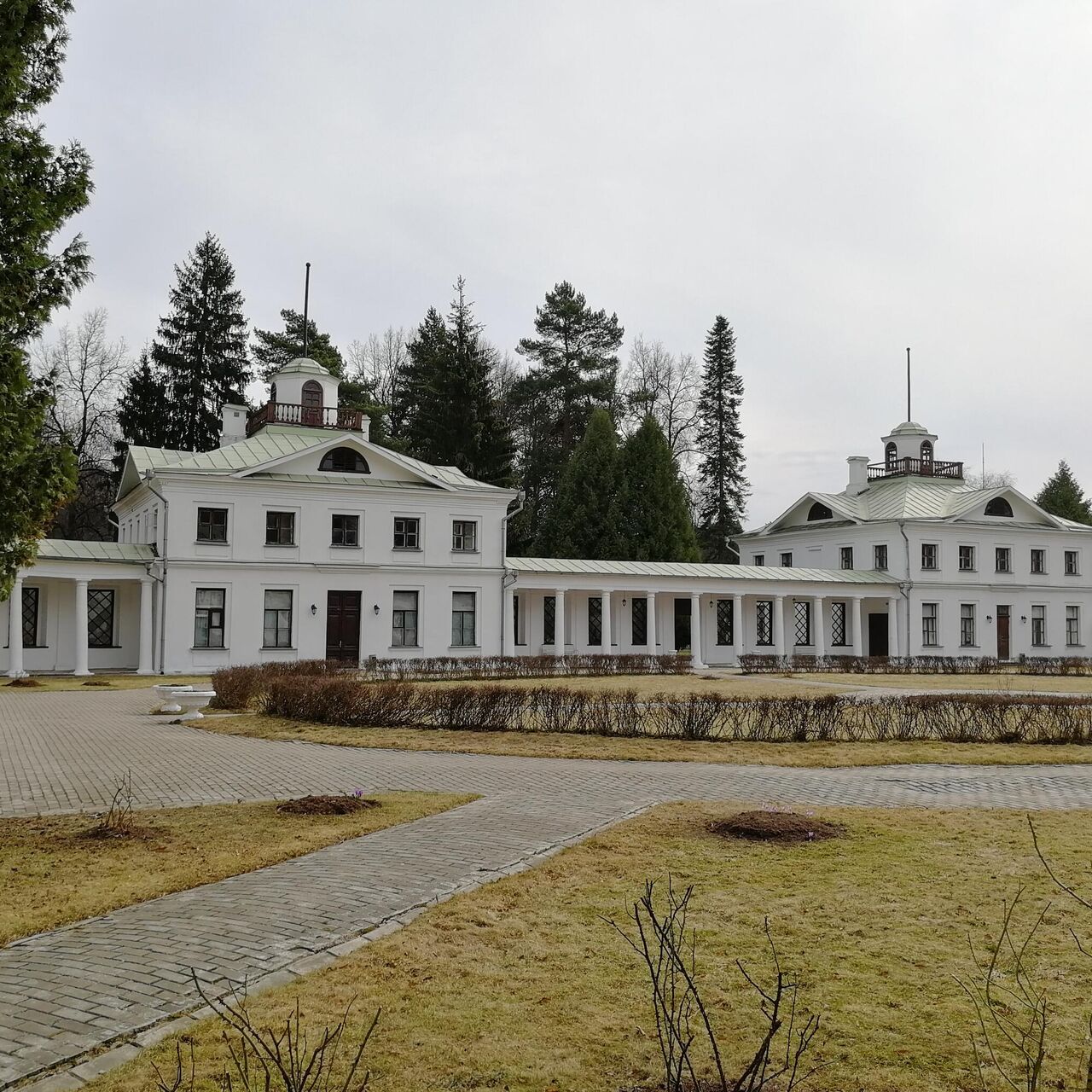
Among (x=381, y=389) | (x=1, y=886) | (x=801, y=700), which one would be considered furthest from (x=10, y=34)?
(x=381, y=389)

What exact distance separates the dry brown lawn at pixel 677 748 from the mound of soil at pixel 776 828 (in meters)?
5.17

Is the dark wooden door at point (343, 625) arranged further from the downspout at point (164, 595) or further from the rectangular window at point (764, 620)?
the rectangular window at point (764, 620)

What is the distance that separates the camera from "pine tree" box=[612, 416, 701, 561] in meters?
51.2

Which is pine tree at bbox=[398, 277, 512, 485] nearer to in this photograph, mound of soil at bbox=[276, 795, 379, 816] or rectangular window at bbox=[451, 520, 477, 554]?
rectangular window at bbox=[451, 520, 477, 554]

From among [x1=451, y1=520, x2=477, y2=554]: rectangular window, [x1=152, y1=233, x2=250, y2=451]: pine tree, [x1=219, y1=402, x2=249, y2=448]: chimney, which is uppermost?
[x1=152, y1=233, x2=250, y2=451]: pine tree

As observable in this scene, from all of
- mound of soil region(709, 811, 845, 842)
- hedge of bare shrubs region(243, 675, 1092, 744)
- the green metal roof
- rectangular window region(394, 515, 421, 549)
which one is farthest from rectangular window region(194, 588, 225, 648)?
mound of soil region(709, 811, 845, 842)

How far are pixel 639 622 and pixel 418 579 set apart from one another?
1111cm

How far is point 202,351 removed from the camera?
57.4 m

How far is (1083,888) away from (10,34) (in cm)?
1021

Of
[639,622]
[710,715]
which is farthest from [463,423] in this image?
[710,715]

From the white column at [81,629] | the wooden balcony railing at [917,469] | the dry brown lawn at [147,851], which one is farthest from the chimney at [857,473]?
the dry brown lawn at [147,851]

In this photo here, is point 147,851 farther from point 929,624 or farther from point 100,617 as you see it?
point 929,624

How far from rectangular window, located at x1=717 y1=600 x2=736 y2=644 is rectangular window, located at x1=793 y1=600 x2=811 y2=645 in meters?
2.76

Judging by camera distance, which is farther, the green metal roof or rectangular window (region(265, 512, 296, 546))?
the green metal roof
